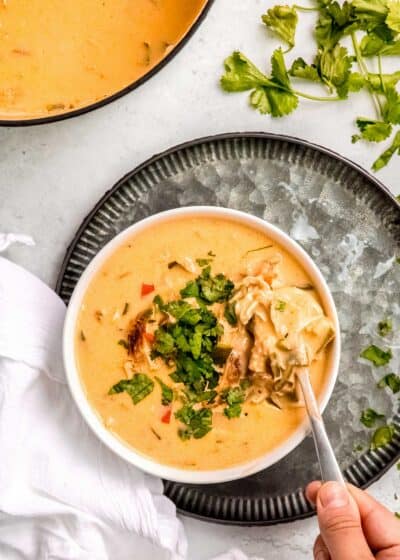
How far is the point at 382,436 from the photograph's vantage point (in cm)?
210

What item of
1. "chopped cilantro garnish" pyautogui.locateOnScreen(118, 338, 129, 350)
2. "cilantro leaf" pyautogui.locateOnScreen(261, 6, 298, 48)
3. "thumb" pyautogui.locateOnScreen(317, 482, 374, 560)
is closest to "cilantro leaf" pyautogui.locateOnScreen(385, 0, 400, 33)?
"cilantro leaf" pyautogui.locateOnScreen(261, 6, 298, 48)

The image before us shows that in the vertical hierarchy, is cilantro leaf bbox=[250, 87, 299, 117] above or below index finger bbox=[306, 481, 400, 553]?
above

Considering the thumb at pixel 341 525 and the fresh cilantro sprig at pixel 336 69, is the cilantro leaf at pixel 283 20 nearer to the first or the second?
the fresh cilantro sprig at pixel 336 69

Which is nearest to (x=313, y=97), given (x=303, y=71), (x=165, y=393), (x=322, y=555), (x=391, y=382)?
(x=303, y=71)

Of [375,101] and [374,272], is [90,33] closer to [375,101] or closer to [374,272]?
[375,101]

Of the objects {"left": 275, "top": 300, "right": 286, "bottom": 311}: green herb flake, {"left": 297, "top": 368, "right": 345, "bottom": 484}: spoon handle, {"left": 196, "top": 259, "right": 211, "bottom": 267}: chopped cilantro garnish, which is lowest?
{"left": 297, "top": 368, "right": 345, "bottom": 484}: spoon handle

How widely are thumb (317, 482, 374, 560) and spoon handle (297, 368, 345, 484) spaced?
7 centimetres

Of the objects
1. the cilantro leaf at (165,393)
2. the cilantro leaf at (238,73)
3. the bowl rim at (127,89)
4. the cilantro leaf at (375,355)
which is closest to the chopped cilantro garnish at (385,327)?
the cilantro leaf at (375,355)

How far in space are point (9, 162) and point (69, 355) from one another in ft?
1.91

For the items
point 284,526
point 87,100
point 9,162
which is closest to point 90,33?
point 87,100

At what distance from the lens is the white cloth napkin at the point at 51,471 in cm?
203

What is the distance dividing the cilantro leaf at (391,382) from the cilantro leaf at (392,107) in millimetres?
617

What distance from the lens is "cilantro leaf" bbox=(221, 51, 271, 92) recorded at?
2.15 metres

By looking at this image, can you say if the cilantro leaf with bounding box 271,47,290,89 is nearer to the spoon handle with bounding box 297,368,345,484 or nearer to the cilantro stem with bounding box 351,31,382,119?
the cilantro stem with bounding box 351,31,382,119
